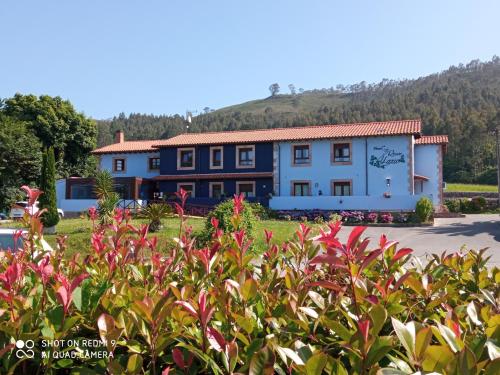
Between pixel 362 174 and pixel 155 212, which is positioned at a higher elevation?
pixel 362 174

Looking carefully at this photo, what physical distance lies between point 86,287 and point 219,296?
1.76ft

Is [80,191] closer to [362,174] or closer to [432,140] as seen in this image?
[362,174]

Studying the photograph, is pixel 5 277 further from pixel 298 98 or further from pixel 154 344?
pixel 298 98

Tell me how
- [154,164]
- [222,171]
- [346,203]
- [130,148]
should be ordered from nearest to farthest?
[346,203] → [222,171] → [154,164] → [130,148]

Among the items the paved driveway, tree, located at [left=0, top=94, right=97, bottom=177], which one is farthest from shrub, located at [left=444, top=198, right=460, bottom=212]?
tree, located at [left=0, top=94, right=97, bottom=177]

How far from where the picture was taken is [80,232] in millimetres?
17016

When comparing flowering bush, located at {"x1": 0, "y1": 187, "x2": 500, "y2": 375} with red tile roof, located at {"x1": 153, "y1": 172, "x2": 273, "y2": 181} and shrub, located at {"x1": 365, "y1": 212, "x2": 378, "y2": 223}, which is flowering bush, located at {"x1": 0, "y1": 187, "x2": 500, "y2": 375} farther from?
red tile roof, located at {"x1": 153, "y1": 172, "x2": 273, "y2": 181}

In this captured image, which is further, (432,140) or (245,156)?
(245,156)

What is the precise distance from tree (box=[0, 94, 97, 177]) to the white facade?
21402mm

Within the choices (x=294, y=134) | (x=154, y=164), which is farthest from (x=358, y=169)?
(x=154, y=164)

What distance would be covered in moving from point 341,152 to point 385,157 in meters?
2.84

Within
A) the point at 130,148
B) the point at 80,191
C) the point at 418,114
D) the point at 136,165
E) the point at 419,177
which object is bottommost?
the point at 80,191

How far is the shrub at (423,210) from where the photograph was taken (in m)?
23.2

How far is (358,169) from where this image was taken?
1120 inches
